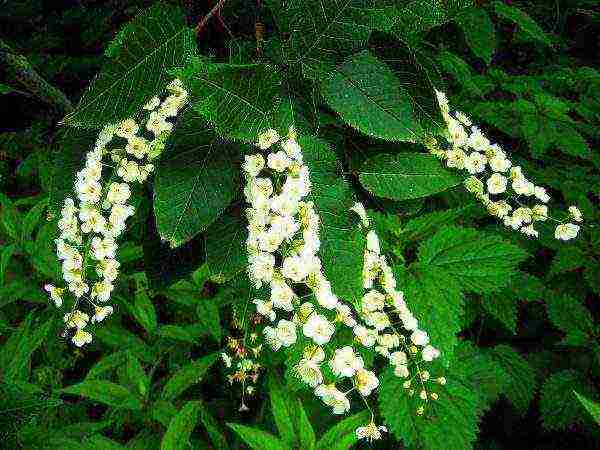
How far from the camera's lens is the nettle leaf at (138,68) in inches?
26.2

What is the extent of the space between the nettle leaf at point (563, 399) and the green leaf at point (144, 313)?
50.4 inches

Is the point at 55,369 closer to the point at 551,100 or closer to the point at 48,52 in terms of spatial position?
the point at 48,52

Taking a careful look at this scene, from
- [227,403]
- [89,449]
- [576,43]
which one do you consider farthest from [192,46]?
[576,43]

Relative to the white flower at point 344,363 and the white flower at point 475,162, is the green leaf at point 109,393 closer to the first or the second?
the white flower at point 344,363

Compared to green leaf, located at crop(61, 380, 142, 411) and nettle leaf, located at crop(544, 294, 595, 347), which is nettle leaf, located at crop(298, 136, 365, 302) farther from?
nettle leaf, located at crop(544, 294, 595, 347)

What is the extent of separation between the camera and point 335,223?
2.48 ft

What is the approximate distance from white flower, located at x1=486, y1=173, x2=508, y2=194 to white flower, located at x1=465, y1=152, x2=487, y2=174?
0.17 feet

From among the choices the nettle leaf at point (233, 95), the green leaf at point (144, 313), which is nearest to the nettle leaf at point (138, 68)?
the nettle leaf at point (233, 95)

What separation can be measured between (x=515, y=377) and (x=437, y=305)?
1.89 feet

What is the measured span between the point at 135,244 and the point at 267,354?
68 centimetres

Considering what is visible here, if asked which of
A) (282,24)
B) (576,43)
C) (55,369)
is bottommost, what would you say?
(576,43)

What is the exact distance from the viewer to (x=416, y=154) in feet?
2.90

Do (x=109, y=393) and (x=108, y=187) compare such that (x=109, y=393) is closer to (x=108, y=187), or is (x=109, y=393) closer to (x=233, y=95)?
(x=108, y=187)

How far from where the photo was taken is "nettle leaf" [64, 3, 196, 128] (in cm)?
67
